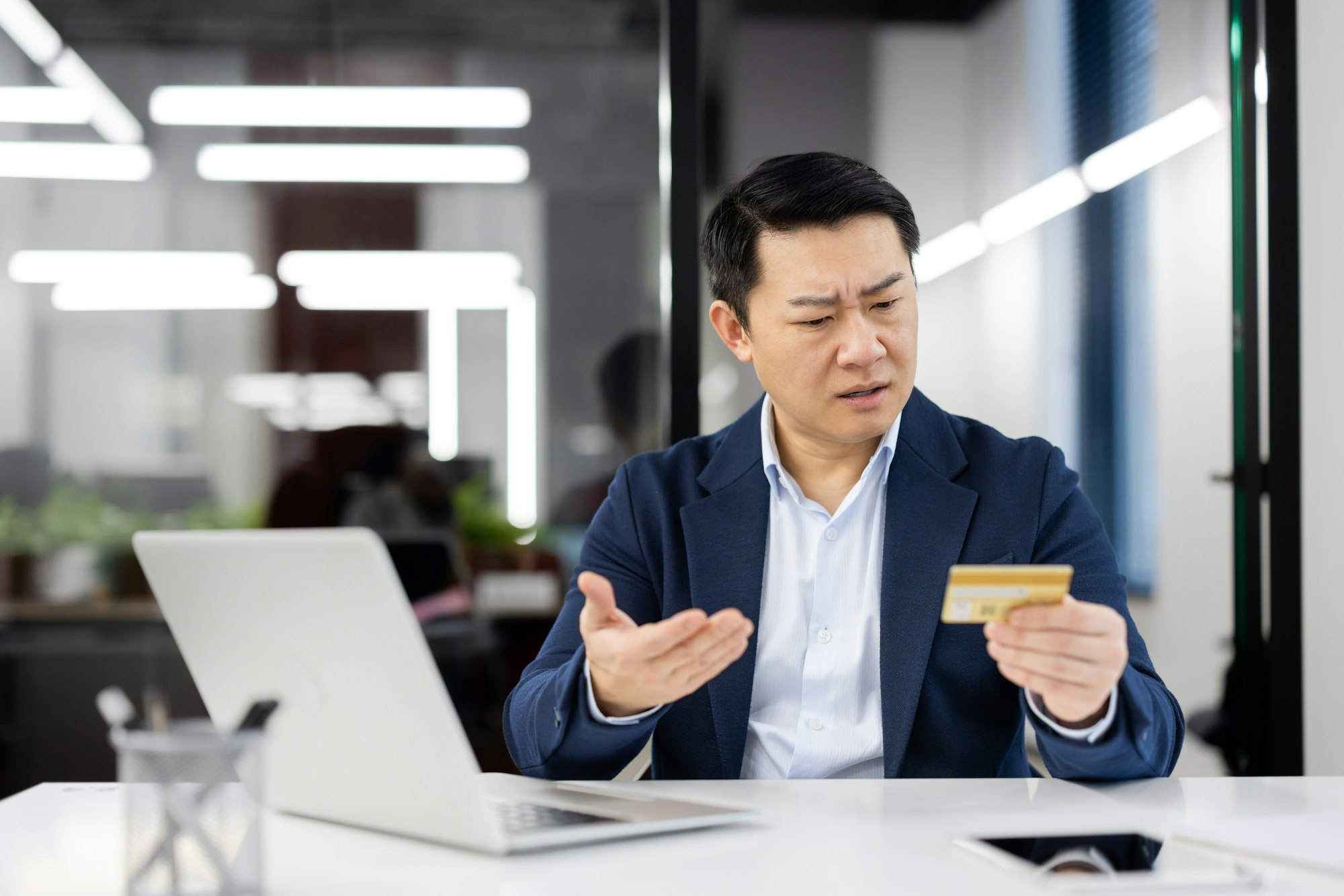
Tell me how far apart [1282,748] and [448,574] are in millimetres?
1956

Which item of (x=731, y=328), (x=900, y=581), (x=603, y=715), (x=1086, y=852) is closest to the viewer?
(x=1086, y=852)

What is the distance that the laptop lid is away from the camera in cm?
86

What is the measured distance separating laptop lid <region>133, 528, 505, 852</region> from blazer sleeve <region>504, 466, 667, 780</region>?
300 mm

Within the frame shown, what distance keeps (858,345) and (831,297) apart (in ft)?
0.25

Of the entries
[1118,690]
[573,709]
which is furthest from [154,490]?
[1118,690]

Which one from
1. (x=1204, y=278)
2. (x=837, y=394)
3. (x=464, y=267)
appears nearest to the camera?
(x=837, y=394)

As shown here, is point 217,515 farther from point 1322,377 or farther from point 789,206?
point 1322,377

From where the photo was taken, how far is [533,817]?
1037 millimetres

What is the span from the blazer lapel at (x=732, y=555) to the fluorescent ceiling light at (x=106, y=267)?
1739mm

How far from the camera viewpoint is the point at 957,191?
9.22 ft

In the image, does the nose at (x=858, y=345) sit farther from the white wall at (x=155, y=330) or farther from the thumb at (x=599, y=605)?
the white wall at (x=155, y=330)

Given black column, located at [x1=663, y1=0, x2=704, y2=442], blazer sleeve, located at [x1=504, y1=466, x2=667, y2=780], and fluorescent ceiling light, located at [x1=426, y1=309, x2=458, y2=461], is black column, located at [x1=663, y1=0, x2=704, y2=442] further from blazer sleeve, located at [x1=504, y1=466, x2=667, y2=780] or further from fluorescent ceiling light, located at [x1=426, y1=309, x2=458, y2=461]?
blazer sleeve, located at [x1=504, y1=466, x2=667, y2=780]

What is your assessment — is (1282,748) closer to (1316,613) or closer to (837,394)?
(1316,613)

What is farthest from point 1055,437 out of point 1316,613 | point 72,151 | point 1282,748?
point 72,151
